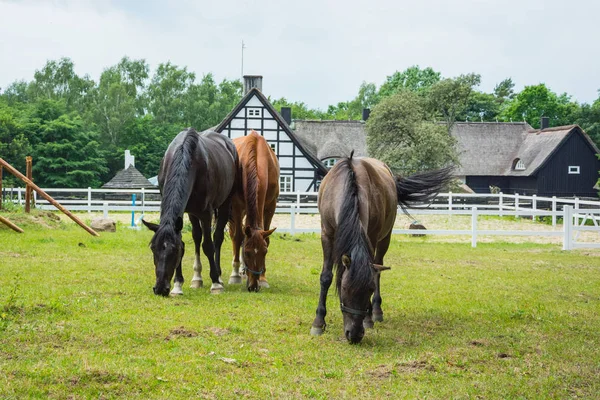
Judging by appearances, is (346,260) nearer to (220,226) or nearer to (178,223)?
(178,223)

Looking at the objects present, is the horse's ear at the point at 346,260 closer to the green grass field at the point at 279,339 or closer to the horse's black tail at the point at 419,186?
the green grass field at the point at 279,339

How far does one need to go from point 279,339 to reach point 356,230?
50.9 inches

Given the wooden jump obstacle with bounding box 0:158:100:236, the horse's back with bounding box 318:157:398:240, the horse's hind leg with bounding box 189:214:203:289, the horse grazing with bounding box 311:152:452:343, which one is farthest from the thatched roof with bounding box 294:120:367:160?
the horse's back with bounding box 318:157:398:240

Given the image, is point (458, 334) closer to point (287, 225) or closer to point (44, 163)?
point (287, 225)

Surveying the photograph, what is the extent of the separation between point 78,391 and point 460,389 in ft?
8.83

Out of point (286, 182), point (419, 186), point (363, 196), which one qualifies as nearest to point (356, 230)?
point (363, 196)

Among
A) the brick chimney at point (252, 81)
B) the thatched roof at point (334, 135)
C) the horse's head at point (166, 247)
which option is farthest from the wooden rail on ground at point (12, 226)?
the thatched roof at point (334, 135)

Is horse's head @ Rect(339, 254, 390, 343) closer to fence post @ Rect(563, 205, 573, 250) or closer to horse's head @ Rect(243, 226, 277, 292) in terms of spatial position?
horse's head @ Rect(243, 226, 277, 292)

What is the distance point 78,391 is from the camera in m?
4.42

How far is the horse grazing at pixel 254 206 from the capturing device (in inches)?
346

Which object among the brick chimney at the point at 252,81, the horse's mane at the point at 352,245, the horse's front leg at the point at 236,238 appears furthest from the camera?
the brick chimney at the point at 252,81

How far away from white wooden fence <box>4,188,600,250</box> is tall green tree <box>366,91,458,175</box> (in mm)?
2690

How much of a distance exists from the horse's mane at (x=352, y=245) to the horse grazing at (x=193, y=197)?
7.81 ft

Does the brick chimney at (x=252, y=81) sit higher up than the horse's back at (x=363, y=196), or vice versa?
the brick chimney at (x=252, y=81)
